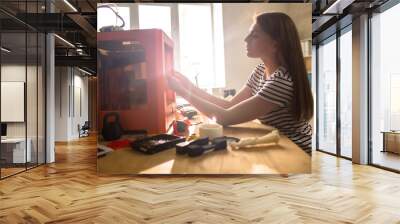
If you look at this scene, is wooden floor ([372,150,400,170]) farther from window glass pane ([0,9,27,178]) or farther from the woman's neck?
window glass pane ([0,9,27,178])

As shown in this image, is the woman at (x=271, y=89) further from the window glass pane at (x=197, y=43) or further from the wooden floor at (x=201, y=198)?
the wooden floor at (x=201, y=198)

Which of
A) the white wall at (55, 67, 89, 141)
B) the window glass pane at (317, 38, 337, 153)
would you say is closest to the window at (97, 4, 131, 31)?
the window glass pane at (317, 38, 337, 153)

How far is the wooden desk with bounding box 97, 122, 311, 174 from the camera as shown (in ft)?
14.5

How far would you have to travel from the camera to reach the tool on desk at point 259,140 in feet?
14.5

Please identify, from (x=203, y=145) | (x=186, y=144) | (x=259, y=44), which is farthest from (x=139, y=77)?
(x=259, y=44)

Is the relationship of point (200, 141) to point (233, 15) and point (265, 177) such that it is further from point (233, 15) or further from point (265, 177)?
point (233, 15)

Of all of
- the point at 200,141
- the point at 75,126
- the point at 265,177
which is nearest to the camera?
the point at 200,141

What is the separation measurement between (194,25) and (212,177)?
2.18m

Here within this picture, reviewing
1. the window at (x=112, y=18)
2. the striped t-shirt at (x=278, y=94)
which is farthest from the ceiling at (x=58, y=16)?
the striped t-shirt at (x=278, y=94)

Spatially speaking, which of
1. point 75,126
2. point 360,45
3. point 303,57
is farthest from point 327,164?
point 75,126

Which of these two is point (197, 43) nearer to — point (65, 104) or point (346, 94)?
point (346, 94)

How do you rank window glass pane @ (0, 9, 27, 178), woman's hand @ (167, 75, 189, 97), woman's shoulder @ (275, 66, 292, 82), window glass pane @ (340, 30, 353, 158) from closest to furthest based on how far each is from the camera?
woman's shoulder @ (275, 66, 292, 82) < woman's hand @ (167, 75, 189, 97) < window glass pane @ (0, 9, 27, 178) < window glass pane @ (340, 30, 353, 158)

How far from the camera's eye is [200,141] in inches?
175

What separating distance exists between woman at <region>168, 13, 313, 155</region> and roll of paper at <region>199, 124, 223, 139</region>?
85 millimetres
